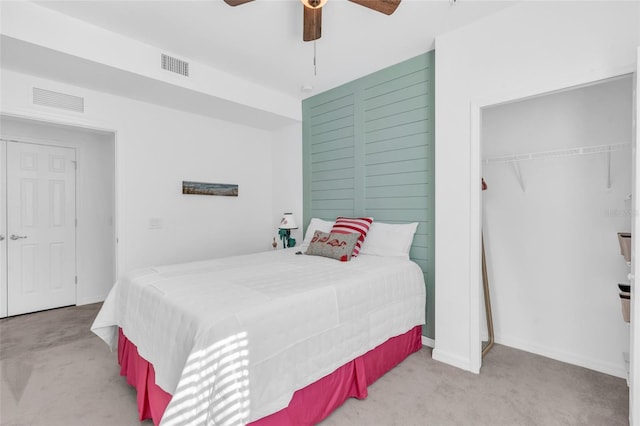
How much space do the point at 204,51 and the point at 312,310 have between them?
8.36 feet

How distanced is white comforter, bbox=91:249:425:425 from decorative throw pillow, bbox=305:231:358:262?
218 millimetres

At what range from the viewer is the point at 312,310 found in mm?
1774

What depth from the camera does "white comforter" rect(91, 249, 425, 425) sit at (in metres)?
1.35

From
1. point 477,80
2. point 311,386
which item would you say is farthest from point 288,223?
point 477,80

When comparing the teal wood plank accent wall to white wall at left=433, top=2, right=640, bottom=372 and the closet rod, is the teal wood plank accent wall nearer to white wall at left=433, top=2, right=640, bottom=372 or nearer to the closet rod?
white wall at left=433, top=2, right=640, bottom=372

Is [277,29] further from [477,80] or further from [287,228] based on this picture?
[287,228]

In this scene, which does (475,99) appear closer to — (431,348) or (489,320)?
A: (489,320)

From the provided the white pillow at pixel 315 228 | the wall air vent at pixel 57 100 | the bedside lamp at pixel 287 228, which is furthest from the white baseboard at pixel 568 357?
the wall air vent at pixel 57 100

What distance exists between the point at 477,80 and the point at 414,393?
2.31 metres

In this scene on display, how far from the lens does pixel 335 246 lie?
114 inches

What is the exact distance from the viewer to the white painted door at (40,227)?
12.0ft

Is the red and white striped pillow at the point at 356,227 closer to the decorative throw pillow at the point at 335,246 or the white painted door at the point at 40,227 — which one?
the decorative throw pillow at the point at 335,246

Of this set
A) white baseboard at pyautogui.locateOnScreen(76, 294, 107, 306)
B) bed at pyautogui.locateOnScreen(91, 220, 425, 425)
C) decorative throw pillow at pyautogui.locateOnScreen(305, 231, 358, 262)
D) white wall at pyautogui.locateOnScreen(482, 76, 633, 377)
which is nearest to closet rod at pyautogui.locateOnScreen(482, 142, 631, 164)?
white wall at pyautogui.locateOnScreen(482, 76, 633, 377)

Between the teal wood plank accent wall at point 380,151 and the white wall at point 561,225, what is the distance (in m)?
0.62
